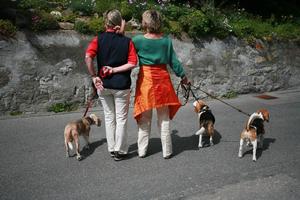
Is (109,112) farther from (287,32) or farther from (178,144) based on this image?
(287,32)

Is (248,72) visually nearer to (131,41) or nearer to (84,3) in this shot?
(84,3)

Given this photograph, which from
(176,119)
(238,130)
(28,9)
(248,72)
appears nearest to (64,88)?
(28,9)

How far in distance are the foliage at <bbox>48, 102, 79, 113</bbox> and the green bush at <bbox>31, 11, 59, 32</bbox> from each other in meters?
1.62

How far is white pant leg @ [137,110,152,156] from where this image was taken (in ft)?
17.7

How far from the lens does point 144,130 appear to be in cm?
545

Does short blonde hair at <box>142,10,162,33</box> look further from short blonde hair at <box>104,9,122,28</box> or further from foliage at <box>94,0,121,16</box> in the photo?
foliage at <box>94,0,121,16</box>

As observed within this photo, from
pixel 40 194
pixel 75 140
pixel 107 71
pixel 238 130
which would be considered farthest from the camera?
pixel 238 130

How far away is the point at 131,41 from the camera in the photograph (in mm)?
5027

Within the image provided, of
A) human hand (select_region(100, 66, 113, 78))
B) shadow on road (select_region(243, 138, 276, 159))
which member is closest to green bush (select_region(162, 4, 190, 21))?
shadow on road (select_region(243, 138, 276, 159))

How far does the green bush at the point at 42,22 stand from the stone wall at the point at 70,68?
5.7 inches

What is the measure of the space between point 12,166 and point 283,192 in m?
3.62

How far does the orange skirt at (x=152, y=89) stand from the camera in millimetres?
5195

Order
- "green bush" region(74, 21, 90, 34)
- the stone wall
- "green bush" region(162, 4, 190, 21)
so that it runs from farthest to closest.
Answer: "green bush" region(162, 4, 190, 21)
"green bush" region(74, 21, 90, 34)
the stone wall

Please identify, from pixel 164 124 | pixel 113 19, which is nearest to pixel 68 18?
pixel 113 19
